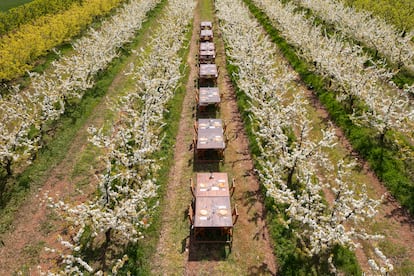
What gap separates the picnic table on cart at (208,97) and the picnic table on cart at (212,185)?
7.25 metres

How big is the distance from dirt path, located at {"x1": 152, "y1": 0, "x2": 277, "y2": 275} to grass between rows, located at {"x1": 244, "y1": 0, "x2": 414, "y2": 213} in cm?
630

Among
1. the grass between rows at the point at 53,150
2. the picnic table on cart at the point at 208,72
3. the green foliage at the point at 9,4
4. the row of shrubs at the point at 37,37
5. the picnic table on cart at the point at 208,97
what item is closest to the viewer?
the grass between rows at the point at 53,150

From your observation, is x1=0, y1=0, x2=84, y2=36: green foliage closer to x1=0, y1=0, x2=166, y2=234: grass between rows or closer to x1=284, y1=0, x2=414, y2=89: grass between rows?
x1=0, y1=0, x2=166, y2=234: grass between rows

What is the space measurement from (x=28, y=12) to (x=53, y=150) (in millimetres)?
24322

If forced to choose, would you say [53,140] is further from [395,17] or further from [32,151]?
[395,17]

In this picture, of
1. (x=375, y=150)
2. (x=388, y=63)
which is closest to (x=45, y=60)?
(x=375, y=150)

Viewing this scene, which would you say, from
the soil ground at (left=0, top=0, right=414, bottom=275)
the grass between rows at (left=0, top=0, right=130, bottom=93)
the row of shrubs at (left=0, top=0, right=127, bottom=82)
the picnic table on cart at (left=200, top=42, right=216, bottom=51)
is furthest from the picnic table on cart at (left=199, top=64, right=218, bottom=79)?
the row of shrubs at (left=0, top=0, right=127, bottom=82)

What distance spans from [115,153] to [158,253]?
4.78m

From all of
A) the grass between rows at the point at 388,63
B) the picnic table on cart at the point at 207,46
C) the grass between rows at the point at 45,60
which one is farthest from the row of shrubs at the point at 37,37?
the grass between rows at the point at 388,63

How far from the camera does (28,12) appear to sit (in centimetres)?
3347

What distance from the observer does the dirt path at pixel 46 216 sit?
12250mm

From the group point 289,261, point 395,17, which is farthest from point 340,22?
point 289,261

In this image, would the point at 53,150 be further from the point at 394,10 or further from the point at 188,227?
the point at 394,10

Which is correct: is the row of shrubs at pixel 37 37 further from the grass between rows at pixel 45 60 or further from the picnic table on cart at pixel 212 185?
the picnic table on cart at pixel 212 185
